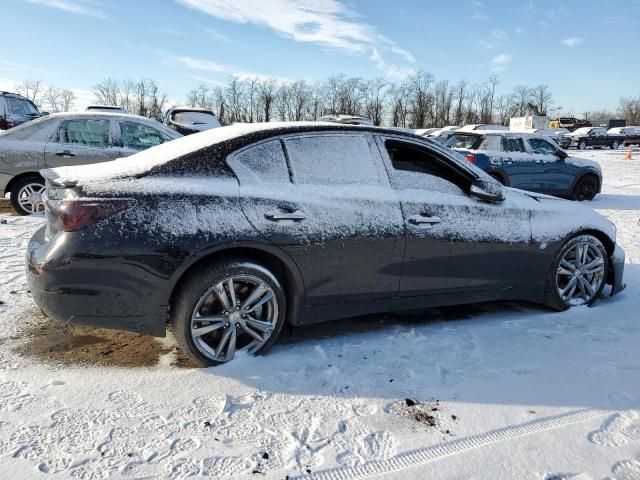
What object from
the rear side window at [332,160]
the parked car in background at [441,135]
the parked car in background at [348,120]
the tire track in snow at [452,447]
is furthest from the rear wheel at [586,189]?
the tire track in snow at [452,447]

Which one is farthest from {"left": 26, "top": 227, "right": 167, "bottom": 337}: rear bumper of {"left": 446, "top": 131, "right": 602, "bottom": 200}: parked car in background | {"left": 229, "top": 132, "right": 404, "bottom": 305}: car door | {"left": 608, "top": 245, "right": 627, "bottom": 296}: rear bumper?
{"left": 446, "top": 131, "right": 602, "bottom": 200}: parked car in background

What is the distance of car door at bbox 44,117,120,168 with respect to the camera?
7.32 m

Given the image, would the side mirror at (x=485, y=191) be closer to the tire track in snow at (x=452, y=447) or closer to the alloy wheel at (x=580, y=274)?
the alloy wheel at (x=580, y=274)

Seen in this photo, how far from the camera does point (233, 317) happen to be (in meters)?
3.13

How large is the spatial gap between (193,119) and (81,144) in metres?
8.33

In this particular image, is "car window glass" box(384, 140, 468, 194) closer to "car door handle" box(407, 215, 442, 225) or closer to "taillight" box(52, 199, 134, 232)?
"car door handle" box(407, 215, 442, 225)

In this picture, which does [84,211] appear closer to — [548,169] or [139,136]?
[139,136]

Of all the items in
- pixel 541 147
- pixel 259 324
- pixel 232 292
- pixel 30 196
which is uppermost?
pixel 541 147

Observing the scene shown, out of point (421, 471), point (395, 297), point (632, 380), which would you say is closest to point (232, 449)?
point (421, 471)

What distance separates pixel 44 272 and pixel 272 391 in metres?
1.47

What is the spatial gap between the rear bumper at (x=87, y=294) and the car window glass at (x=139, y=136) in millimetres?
5146

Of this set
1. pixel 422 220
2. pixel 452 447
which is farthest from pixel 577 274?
pixel 452 447

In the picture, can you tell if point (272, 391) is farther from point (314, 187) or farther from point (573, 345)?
point (573, 345)

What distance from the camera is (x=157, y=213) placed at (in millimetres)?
2877
